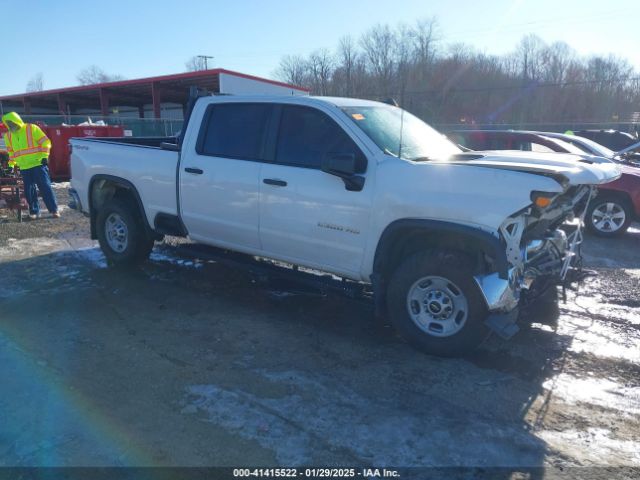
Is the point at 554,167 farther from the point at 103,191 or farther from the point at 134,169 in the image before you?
the point at 103,191

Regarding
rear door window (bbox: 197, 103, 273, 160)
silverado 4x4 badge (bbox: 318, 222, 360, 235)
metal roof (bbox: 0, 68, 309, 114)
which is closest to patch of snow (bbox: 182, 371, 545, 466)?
silverado 4x4 badge (bbox: 318, 222, 360, 235)

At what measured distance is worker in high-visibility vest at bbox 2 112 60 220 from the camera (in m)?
9.11

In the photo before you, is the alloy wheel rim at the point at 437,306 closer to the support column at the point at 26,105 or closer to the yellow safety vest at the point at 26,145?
the yellow safety vest at the point at 26,145

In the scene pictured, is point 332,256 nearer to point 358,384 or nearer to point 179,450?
point 358,384

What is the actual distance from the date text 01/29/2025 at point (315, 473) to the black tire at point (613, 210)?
24.2 ft

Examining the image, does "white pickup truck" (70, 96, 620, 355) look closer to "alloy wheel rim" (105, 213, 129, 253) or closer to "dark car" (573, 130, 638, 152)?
"alloy wheel rim" (105, 213, 129, 253)

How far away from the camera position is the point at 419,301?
412 cm

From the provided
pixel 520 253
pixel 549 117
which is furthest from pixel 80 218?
pixel 549 117

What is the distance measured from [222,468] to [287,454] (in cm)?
37

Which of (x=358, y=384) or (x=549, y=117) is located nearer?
(x=358, y=384)

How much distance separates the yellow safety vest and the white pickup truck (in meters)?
4.60

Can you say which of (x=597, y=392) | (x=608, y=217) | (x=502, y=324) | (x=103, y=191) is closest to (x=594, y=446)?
(x=597, y=392)

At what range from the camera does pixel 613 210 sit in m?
8.50

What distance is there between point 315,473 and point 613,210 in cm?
781
